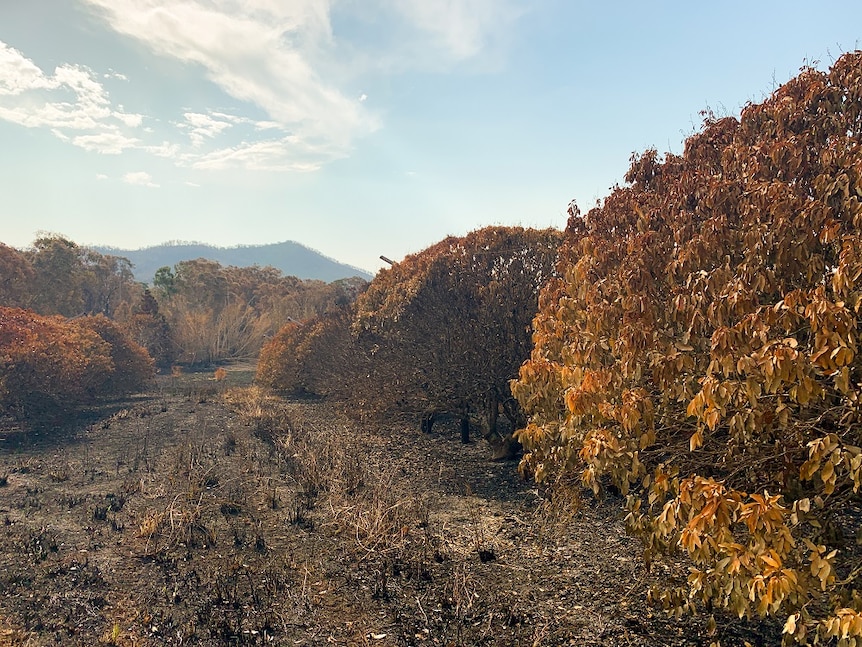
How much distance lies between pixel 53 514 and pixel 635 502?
12677 millimetres

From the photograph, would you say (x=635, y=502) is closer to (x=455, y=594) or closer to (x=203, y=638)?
(x=455, y=594)

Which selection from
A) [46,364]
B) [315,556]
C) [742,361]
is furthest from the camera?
[46,364]

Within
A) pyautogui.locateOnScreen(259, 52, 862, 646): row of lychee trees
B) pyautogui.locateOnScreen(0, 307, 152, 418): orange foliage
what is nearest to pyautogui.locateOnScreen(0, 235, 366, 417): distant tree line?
pyautogui.locateOnScreen(0, 307, 152, 418): orange foliage

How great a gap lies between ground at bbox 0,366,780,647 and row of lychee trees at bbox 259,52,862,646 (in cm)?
135

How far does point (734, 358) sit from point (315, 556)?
810 cm

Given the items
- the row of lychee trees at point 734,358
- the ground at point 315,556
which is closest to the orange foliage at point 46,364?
the ground at point 315,556

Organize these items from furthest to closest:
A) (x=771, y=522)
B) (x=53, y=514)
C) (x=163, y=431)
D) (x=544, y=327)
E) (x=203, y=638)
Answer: (x=163, y=431)
(x=53, y=514)
(x=544, y=327)
(x=203, y=638)
(x=771, y=522)

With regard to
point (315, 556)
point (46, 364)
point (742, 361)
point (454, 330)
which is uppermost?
point (454, 330)

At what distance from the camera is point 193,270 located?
207 ft

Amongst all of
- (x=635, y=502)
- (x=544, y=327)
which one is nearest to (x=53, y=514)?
(x=544, y=327)

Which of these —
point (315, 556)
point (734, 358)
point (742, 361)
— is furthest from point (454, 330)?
point (742, 361)

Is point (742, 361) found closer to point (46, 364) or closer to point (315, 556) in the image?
point (315, 556)

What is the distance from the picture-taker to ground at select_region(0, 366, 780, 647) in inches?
280

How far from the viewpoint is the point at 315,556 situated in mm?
9539
